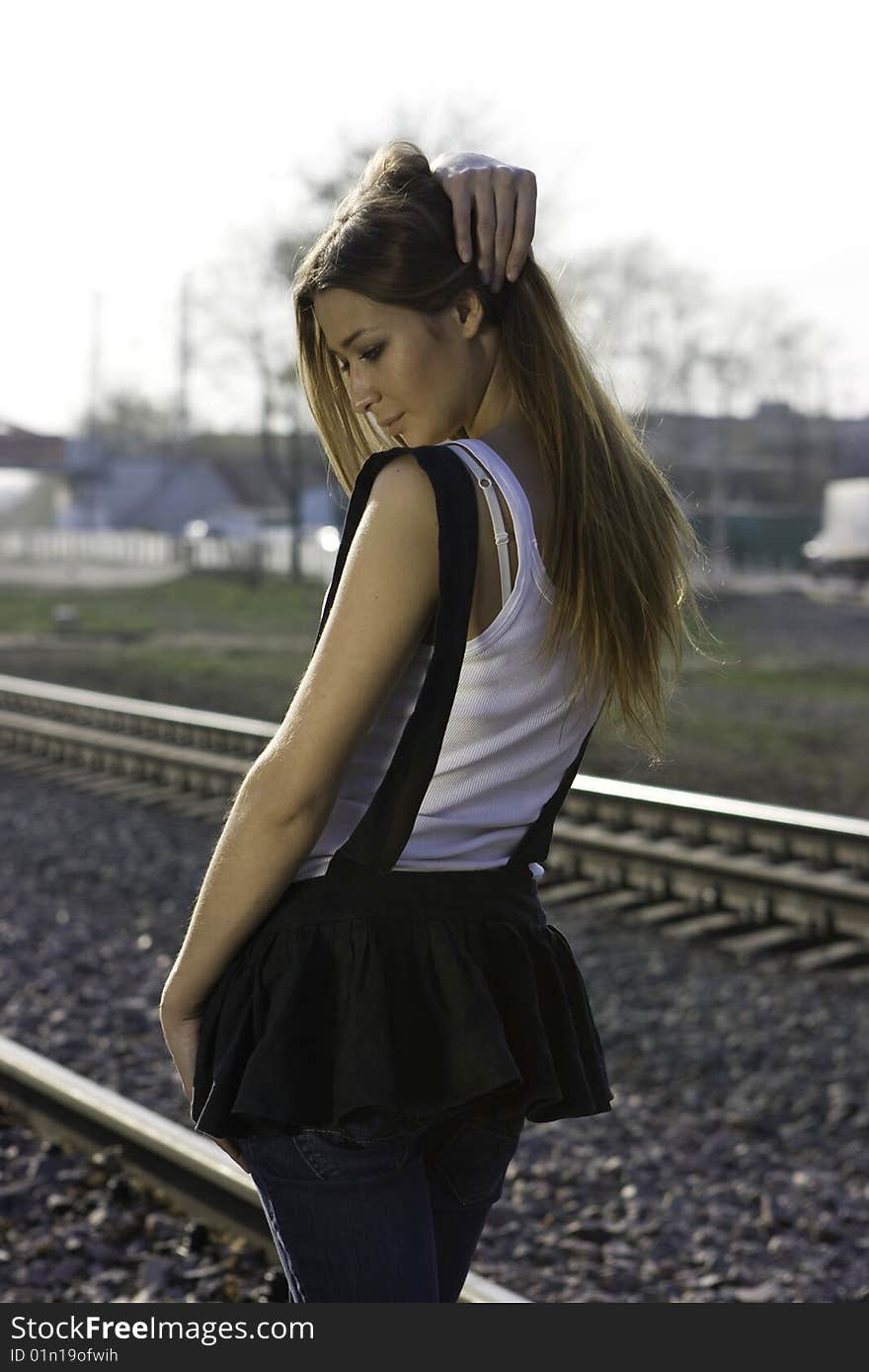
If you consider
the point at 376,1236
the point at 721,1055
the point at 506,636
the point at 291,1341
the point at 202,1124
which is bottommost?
the point at 721,1055

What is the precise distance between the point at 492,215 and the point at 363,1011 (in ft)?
3.04

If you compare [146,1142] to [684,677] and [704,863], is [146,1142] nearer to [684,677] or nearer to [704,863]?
[704,863]

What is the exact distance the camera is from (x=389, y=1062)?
181 centimetres

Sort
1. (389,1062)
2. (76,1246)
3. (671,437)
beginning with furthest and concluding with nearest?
(671,437) < (76,1246) < (389,1062)

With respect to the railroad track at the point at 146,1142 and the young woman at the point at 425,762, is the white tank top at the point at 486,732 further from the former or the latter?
the railroad track at the point at 146,1142

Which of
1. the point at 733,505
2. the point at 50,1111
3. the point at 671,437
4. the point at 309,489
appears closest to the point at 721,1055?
the point at 50,1111

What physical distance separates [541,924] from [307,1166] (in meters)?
0.39

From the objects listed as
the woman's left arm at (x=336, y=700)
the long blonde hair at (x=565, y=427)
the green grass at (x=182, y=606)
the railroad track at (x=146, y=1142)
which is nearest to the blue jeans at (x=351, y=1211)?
the woman's left arm at (x=336, y=700)

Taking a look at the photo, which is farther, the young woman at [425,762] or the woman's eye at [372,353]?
the woman's eye at [372,353]

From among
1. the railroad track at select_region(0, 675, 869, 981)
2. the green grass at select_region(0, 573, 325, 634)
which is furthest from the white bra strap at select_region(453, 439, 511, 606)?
the green grass at select_region(0, 573, 325, 634)

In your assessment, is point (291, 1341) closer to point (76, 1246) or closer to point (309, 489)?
point (76, 1246)

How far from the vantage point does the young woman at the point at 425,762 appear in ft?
5.90

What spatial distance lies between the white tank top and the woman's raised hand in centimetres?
25

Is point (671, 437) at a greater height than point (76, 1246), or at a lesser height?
greater
